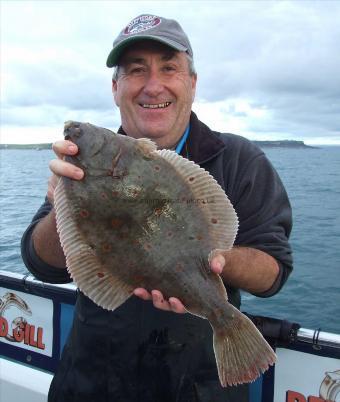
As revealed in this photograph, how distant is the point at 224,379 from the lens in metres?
2.51

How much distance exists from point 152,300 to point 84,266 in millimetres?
478

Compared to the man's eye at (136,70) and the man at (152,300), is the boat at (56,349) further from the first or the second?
Answer: the man's eye at (136,70)

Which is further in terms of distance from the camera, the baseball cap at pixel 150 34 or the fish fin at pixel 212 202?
the baseball cap at pixel 150 34

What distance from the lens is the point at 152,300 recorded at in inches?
108

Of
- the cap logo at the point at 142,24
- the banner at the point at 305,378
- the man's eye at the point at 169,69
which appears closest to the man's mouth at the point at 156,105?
A: the man's eye at the point at 169,69

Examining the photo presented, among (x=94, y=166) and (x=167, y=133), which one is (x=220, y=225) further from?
(x=167, y=133)

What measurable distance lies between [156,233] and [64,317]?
2434mm

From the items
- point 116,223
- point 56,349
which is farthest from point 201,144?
point 56,349

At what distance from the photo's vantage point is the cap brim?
10.0ft

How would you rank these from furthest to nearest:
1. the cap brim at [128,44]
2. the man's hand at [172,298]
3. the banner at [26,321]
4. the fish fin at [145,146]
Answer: the banner at [26,321] → the cap brim at [128,44] → the fish fin at [145,146] → the man's hand at [172,298]

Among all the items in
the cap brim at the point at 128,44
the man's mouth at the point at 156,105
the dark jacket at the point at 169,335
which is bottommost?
the dark jacket at the point at 169,335

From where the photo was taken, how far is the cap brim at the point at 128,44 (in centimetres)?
305

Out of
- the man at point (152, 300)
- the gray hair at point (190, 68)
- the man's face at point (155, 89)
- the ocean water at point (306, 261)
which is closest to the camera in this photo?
the man at point (152, 300)

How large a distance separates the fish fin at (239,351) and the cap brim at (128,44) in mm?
1840
